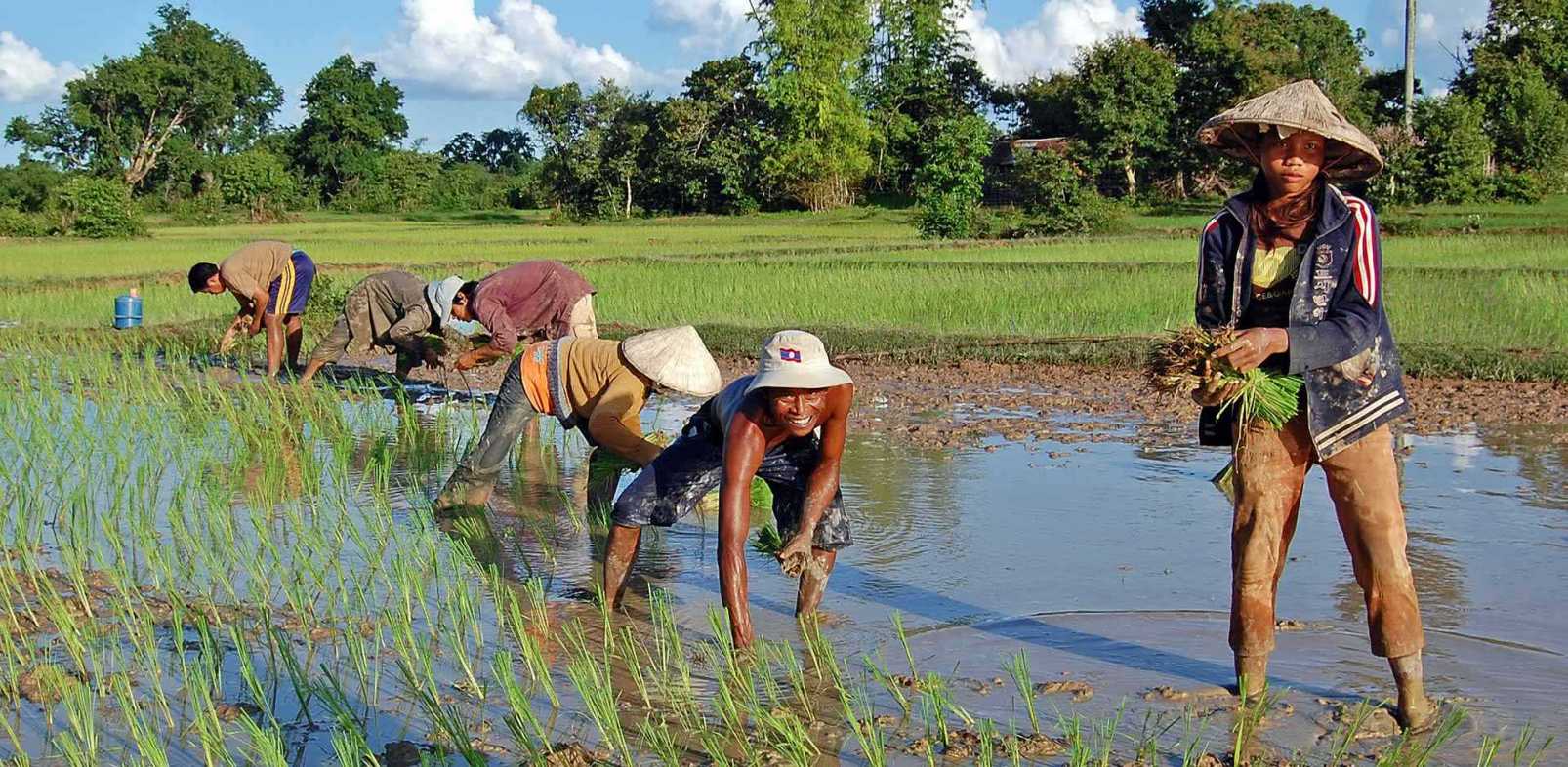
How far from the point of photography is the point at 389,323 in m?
8.84

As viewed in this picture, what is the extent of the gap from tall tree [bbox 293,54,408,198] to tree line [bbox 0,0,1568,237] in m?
0.09

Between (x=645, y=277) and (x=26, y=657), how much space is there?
1167cm

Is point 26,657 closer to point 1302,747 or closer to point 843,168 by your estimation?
point 1302,747

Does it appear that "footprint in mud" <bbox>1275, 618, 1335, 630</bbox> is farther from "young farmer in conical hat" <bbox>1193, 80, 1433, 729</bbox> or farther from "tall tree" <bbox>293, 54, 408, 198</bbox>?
"tall tree" <bbox>293, 54, 408, 198</bbox>

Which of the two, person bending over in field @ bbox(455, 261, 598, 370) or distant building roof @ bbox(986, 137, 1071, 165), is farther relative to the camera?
distant building roof @ bbox(986, 137, 1071, 165)

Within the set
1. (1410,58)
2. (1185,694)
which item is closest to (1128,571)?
(1185,694)

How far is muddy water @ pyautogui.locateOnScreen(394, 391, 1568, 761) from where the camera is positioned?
148 inches

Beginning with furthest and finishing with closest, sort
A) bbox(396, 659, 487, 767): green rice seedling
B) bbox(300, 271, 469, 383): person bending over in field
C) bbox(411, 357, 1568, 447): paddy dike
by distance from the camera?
bbox(300, 271, 469, 383): person bending over in field < bbox(411, 357, 1568, 447): paddy dike < bbox(396, 659, 487, 767): green rice seedling

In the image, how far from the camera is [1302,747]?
332 centimetres

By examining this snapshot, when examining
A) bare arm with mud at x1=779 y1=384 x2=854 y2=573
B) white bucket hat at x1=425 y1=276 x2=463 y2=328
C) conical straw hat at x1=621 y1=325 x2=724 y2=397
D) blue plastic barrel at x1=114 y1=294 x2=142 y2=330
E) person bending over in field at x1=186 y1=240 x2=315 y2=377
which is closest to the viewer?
bare arm with mud at x1=779 y1=384 x2=854 y2=573

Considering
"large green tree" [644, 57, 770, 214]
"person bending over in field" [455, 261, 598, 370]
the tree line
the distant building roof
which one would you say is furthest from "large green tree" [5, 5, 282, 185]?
"person bending over in field" [455, 261, 598, 370]

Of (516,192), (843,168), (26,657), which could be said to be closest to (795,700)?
(26,657)

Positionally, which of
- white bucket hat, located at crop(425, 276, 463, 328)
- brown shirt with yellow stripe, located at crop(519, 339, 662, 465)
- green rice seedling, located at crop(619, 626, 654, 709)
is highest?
white bucket hat, located at crop(425, 276, 463, 328)

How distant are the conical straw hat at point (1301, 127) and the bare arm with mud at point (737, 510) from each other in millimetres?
1251
